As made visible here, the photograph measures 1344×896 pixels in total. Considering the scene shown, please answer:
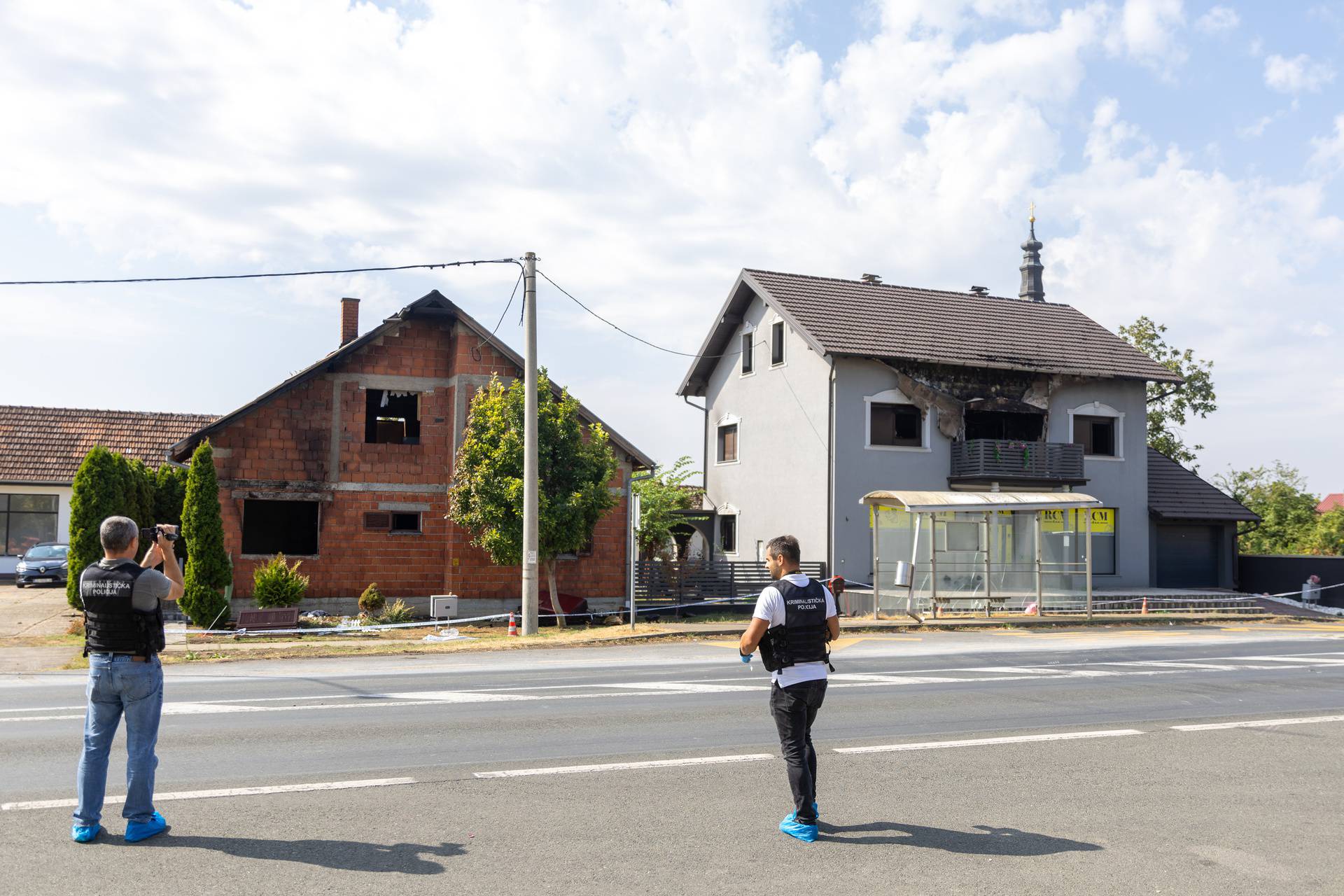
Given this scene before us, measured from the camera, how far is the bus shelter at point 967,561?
84.3 ft

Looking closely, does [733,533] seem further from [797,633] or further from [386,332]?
[797,633]

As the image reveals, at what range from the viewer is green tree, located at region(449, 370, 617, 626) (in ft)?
78.9

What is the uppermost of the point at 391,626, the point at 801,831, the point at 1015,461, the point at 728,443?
the point at 728,443

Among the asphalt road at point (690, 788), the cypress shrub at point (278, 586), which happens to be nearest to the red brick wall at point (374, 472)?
the cypress shrub at point (278, 586)

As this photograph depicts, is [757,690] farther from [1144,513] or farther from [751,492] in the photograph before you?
[1144,513]

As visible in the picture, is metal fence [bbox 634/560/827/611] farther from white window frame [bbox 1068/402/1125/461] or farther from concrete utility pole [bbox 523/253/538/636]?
white window frame [bbox 1068/402/1125/461]

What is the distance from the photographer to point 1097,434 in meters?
36.4

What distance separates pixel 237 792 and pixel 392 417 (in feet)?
71.5

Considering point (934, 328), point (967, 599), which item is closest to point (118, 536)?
point (967, 599)

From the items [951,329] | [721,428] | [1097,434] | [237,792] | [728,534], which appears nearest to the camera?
[237,792]

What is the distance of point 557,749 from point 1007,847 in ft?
12.7

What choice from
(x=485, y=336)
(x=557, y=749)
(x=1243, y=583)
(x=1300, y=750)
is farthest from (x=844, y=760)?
(x=1243, y=583)

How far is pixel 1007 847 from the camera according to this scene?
20.6ft

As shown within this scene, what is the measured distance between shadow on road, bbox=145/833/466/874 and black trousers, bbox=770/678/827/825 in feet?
6.11
